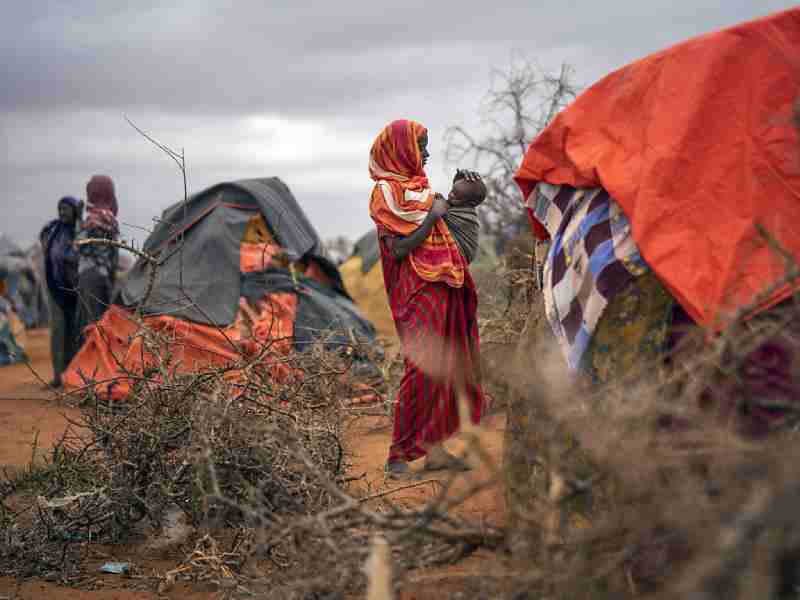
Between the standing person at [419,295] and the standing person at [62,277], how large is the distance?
4958 millimetres

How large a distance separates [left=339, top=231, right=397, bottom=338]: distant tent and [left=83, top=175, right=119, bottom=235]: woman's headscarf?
182 inches

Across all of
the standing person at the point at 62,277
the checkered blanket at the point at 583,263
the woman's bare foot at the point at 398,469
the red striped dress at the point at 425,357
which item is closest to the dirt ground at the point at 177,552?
the woman's bare foot at the point at 398,469

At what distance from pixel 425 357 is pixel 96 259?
4834 millimetres

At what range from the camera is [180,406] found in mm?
3826

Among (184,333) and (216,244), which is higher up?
(216,244)

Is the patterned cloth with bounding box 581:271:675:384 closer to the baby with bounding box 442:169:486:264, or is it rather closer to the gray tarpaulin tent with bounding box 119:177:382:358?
the baby with bounding box 442:169:486:264

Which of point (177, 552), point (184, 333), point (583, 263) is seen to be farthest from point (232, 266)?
point (583, 263)

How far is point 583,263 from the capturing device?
3150 mm

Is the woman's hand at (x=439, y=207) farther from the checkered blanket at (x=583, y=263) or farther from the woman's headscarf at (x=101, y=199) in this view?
the woman's headscarf at (x=101, y=199)

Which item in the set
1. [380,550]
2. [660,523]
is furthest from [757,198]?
[380,550]

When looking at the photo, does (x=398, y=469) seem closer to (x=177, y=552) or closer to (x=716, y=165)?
Answer: (x=177, y=552)

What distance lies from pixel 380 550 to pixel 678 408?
814 millimetres

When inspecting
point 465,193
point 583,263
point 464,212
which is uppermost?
point 465,193

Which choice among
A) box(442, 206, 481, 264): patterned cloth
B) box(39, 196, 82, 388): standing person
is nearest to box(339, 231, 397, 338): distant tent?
box(39, 196, 82, 388): standing person
